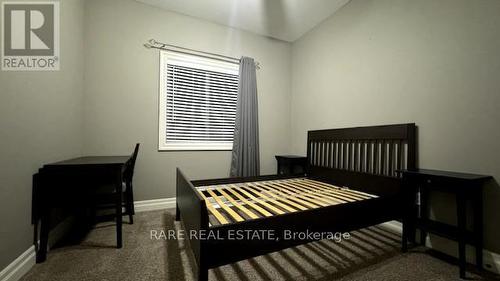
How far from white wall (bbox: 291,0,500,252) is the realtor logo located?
303cm

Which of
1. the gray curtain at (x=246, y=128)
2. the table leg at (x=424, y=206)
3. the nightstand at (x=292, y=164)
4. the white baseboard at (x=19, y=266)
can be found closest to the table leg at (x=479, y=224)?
the table leg at (x=424, y=206)

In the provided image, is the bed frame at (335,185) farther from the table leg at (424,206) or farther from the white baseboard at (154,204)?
the white baseboard at (154,204)

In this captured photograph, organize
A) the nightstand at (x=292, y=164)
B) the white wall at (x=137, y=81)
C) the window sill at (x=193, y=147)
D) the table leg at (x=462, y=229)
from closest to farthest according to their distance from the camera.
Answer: the table leg at (x=462, y=229), the white wall at (x=137, y=81), the window sill at (x=193, y=147), the nightstand at (x=292, y=164)

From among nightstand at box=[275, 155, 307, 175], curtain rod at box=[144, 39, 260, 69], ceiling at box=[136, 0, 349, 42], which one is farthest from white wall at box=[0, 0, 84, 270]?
nightstand at box=[275, 155, 307, 175]

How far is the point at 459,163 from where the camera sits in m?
1.52

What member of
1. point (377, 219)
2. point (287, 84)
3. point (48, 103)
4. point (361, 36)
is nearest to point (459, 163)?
point (377, 219)

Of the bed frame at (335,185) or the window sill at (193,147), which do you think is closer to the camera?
the bed frame at (335,185)

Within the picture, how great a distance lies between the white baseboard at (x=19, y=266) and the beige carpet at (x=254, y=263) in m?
0.05

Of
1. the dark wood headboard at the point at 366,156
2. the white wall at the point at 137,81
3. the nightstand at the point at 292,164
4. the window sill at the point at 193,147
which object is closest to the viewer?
the dark wood headboard at the point at 366,156

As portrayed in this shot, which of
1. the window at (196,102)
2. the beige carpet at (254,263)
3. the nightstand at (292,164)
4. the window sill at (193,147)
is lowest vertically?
the beige carpet at (254,263)

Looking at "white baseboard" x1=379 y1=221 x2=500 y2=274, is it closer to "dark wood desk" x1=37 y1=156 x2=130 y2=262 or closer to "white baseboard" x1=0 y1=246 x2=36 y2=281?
"dark wood desk" x1=37 y1=156 x2=130 y2=262

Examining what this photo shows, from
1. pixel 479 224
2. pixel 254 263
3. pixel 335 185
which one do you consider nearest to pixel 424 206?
pixel 479 224

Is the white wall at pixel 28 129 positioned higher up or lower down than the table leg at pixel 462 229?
higher up

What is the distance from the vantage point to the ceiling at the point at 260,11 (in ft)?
8.03
